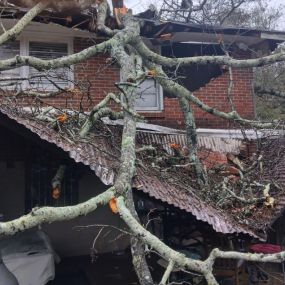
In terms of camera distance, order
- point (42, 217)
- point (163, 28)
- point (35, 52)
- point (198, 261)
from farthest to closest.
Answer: point (35, 52) < point (163, 28) < point (198, 261) < point (42, 217)

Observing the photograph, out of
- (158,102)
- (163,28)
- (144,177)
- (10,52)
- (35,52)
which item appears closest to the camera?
(144,177)

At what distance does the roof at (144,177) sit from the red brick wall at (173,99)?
248cm

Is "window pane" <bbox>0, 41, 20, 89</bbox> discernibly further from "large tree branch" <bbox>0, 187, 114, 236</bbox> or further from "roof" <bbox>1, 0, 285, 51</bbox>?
"large tree branch" <bbox>0, 187, 114, 236</bbox>

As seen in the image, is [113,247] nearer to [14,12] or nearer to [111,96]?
[111,96]

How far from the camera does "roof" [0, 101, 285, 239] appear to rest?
526 centimetres

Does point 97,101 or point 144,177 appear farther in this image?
point 97,101

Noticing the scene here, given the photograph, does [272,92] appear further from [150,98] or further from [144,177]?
[144,177]

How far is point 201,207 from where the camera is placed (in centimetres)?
593

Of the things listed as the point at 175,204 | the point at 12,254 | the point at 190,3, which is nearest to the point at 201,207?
the point at 175,204

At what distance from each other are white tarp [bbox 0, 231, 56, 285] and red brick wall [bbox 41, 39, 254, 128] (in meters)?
3.09

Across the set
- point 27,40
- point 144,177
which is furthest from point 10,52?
point 144,177

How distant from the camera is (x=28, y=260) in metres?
7.22

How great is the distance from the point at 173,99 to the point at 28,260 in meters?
4.88

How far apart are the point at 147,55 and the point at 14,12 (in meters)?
2.70
